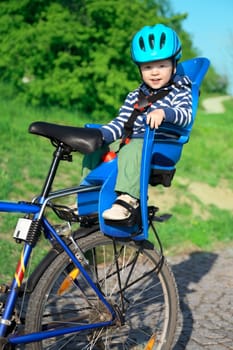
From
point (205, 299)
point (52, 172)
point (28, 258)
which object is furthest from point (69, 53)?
point (28, 258)

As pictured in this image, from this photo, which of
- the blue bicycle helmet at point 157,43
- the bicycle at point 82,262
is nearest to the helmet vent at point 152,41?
the blue bicycle helmet at point 157,43

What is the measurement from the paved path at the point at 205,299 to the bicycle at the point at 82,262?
638 mm

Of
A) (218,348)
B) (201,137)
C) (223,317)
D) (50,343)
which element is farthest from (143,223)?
(201,137)

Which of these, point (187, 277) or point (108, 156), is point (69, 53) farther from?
point (108, 156)

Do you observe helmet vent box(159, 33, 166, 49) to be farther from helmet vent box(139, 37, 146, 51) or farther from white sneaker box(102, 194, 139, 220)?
white sneaker box(102, 194, 139, 220)

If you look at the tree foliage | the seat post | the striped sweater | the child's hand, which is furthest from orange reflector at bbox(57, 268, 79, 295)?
the tree foliage

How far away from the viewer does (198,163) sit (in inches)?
472

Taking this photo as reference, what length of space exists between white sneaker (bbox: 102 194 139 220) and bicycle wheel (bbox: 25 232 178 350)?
19cm

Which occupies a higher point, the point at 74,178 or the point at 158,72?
the point at 158,72

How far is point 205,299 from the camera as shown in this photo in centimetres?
523

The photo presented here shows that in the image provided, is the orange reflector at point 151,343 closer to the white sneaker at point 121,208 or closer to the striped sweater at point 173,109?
the white sneaker at point 121,208

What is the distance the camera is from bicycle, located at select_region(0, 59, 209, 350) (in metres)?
2.99

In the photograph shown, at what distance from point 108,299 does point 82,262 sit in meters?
0.29

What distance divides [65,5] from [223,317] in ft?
33.7
